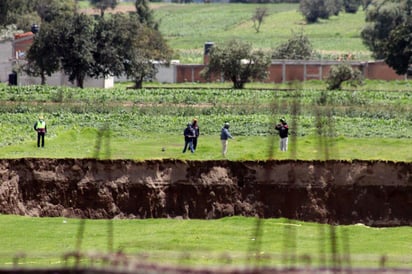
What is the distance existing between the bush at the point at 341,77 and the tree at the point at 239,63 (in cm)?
570

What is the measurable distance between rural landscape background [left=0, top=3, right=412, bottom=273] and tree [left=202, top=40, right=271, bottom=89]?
1.57 metres

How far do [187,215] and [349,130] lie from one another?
1554 centimetres

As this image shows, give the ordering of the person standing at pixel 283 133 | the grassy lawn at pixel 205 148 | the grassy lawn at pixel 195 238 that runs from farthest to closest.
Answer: the grassy lawn at pixel 205 148 < the person standing at pixel 283 133 < the grassy lawn at pixel 195 238

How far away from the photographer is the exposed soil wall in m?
46.8

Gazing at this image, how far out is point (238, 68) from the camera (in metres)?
97.3

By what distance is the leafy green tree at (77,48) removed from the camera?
94.7 meters

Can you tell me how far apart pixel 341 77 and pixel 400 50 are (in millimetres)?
10295

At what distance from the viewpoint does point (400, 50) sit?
102625mm

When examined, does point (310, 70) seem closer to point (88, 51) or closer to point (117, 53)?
point (117, 53)

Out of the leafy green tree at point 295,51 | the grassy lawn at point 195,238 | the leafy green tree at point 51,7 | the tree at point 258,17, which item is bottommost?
the grassy lawn at point 195,238

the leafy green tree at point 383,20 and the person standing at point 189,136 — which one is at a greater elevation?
the leafy green tree at point 383,20

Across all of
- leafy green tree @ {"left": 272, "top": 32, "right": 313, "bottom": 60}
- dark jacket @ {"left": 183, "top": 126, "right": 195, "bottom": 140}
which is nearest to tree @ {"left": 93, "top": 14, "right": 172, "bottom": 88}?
leafy green tree @ {"left": 272, "top": 32, "right": 313, "bottom": 60}

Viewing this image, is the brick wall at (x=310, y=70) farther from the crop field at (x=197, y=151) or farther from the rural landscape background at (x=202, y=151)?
the crop field at (x=197, y=151)

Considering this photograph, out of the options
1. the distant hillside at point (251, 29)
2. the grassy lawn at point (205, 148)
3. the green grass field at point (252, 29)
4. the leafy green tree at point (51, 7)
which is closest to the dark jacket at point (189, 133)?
the grassy lawn at point (205, 148)
